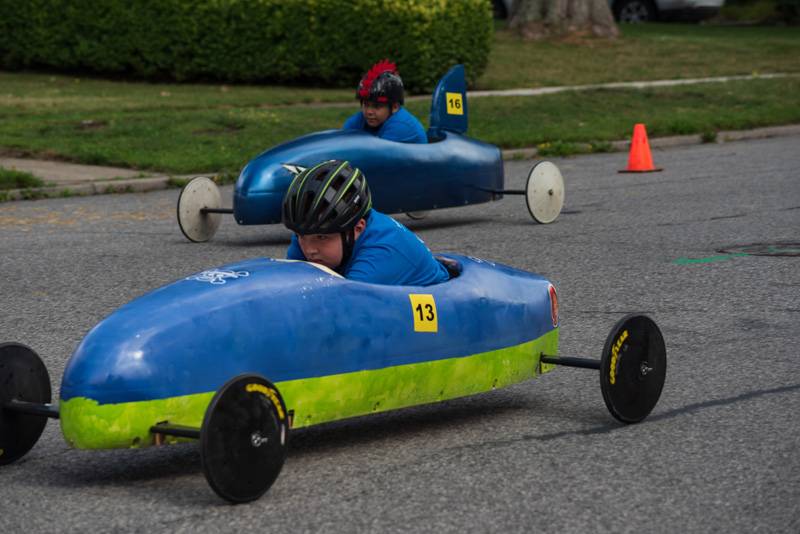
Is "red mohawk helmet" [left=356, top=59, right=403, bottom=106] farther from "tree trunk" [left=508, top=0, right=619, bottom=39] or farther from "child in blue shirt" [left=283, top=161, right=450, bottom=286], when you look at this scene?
"tree trunk" [left=508, top=0, right=619, bottom=39]

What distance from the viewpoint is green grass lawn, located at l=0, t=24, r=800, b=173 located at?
662 inches

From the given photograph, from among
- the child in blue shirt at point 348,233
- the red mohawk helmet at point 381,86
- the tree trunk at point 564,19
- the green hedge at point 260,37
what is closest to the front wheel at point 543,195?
the red mohawk helmet at point 381,86

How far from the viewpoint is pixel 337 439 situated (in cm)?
560

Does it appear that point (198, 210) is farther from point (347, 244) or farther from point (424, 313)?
point (424, 313)

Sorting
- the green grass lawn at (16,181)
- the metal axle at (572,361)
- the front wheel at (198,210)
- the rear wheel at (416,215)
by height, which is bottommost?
the rear wheel at (416,215)

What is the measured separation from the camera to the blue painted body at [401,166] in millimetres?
10828

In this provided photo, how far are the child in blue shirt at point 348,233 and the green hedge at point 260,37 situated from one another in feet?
55.2

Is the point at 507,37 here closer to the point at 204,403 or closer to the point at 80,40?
the point at 80,40

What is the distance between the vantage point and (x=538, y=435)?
5.62m

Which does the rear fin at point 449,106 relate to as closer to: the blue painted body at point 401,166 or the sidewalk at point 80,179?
the blue painted body at point 401,166

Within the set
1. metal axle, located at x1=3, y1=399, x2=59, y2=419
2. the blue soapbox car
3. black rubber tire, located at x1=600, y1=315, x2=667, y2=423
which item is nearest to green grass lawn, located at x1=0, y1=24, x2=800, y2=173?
the blue soapbox car

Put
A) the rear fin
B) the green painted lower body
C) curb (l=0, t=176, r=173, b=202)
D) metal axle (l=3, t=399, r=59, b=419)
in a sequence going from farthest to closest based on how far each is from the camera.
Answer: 1. curb (l=0, t=176, r=173, b=202)
2. the rear fin
3. metal axle (l=3, t=399, r=59, b=419)
4. the green painted lower body

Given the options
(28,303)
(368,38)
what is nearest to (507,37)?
(368,38)

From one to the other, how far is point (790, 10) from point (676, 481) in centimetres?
3686
